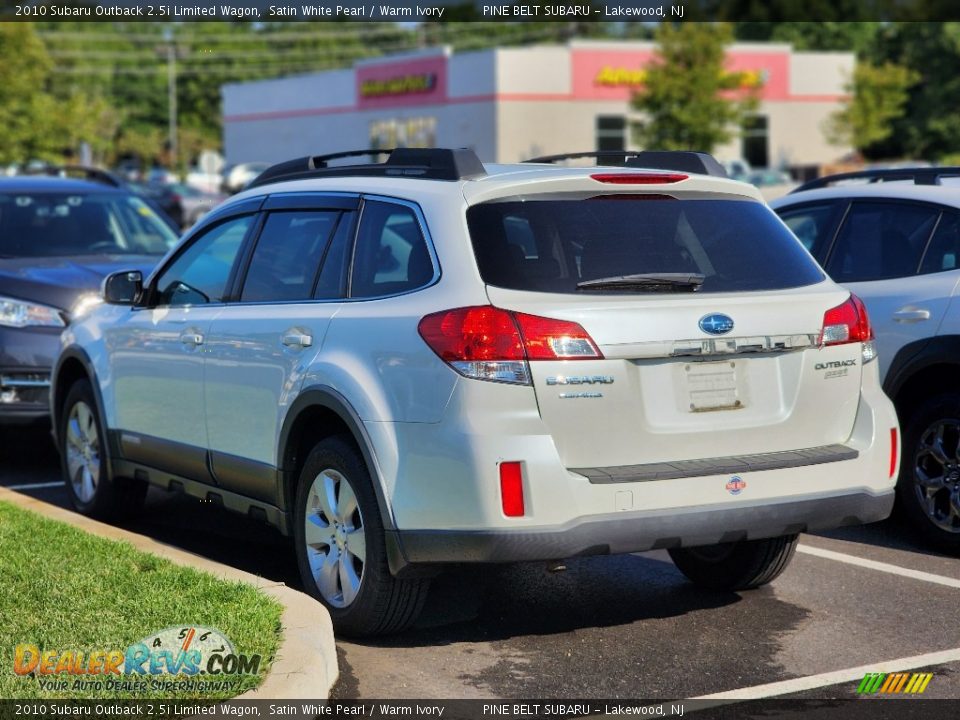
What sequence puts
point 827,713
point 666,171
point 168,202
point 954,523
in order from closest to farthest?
point 827,713, point 666,171, point 954,523, point 168,202

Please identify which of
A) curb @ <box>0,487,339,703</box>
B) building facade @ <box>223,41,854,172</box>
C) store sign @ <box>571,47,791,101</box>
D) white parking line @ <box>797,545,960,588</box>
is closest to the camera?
curb @ <box>0,487,339,703</box>

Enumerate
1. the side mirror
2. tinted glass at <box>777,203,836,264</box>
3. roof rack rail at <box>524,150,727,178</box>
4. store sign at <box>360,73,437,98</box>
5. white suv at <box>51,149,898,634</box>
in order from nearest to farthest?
white suv at <box>51,149,898,634</box>
roof rack rail at <box>524,150,727,178</box>
the side mirror
tinted glass at <box>777,203,836,264</box>
store sign at <box>360,73,437,98</box>

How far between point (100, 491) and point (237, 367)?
1.90m

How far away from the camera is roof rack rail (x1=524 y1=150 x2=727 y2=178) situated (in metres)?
6.33

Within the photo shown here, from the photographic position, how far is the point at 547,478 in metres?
5.10

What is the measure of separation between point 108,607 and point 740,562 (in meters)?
2.69

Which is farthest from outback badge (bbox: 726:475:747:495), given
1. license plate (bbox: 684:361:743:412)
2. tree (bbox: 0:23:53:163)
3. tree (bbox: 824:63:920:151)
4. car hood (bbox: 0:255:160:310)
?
tree (bbox: 824:63:920:151)

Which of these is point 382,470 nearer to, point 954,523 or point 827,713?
point 827,713

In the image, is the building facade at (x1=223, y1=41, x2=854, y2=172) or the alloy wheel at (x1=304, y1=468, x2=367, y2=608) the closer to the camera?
the alloy wheel at (x1=304, y1=468, x2=367, y2=608)

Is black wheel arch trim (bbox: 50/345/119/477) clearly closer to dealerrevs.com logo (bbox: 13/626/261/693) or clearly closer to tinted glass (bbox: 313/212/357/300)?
tinted glass (bbox: 313/212/357/300)

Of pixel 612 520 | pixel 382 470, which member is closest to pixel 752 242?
pixel 612 520

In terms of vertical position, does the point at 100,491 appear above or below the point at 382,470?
below

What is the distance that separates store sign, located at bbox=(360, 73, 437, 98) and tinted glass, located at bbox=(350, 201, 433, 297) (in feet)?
177

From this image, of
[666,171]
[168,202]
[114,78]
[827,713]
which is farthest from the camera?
[114,78]
